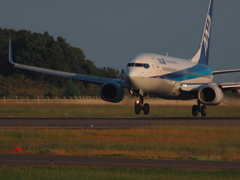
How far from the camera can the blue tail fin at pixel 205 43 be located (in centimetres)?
5866

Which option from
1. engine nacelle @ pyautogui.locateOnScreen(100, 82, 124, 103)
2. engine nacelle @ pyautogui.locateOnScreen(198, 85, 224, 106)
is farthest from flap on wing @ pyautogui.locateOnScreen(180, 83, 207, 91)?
engine nacelle @ pyautogui.locateOnScreen(100, 82, 124, 103)

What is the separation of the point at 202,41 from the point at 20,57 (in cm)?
4933

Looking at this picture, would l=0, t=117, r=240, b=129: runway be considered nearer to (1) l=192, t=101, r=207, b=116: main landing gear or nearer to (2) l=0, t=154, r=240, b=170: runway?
(1) l=192, t=101, r=207, b=116: main landing gear

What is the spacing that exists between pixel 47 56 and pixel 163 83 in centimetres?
6313

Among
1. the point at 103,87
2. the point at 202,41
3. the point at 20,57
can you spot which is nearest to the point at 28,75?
the point at 20,57

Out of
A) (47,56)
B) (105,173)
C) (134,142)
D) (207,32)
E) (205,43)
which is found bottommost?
(105,173)

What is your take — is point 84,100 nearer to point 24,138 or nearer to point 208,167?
point 24,138

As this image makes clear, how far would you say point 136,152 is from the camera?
24719 millimetres

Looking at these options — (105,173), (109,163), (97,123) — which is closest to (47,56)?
(97,123)

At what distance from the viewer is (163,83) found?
4488 centimetres

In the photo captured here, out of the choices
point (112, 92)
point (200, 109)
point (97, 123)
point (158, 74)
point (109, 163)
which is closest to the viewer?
point (109, 163)

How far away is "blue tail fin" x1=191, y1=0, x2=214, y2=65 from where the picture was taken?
192ft

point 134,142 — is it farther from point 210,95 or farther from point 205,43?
point 205,43

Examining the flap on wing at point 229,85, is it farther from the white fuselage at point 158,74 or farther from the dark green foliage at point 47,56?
the dark green foliage at point 47,56
